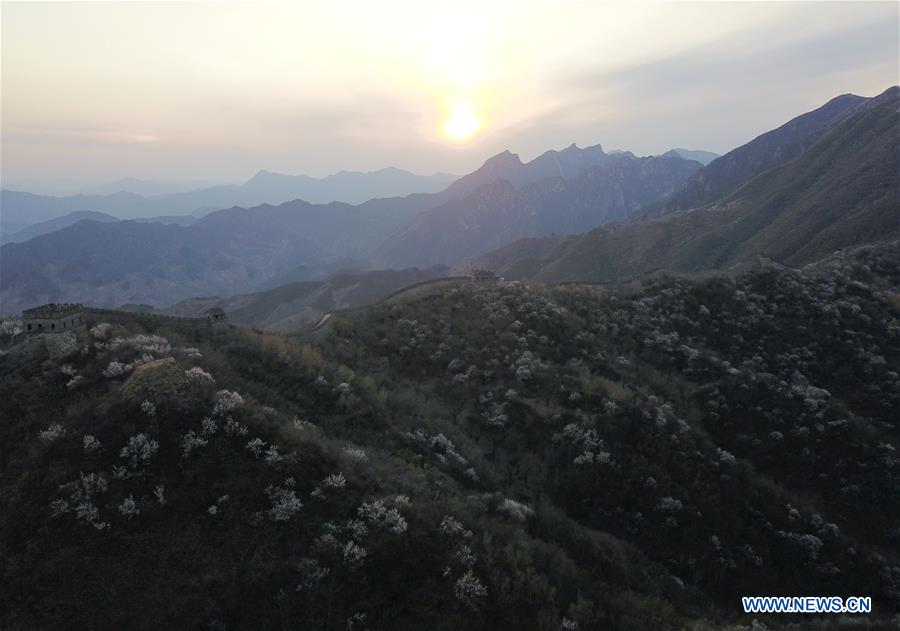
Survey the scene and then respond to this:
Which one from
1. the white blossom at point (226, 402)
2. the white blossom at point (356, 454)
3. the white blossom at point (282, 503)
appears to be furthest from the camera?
the white blossom at point (356, 454)

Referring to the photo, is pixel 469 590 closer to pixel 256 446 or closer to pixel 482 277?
pixel 256 446

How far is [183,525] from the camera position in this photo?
586 inches

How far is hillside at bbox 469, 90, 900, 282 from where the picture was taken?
9500 cm

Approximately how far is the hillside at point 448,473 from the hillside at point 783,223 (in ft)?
178

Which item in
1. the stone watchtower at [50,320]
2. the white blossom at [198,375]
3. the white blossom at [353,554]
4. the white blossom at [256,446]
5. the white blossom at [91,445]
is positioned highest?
the stone watchtower at [50,320]

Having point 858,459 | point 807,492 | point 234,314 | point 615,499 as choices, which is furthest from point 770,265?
point 234,314

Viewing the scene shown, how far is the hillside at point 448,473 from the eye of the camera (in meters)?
13.8

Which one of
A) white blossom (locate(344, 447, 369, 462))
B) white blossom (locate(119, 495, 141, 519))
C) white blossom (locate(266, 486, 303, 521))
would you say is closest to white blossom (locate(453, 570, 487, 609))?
white blossom (locate(266, 486, 303, 521))

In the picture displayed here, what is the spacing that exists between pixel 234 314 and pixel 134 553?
19150cm

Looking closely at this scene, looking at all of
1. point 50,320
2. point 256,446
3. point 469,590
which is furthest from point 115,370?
point 469,590

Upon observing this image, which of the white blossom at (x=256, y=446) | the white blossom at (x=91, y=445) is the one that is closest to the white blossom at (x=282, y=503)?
the white blossom at (x=256, y=446)

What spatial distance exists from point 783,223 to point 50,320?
14419 centimetres

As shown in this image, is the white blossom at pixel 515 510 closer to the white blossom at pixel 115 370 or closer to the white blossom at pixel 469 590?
the white blossom at pixel 469 590

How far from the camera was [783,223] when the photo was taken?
121 metres
